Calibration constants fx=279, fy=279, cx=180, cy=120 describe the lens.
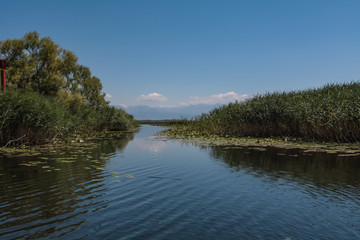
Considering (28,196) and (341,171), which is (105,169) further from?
(341,171)

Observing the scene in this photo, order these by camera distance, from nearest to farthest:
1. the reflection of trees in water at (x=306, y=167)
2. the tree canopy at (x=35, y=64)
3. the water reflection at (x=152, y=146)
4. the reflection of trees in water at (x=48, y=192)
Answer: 1. the reflection of trees in water at (x=48, y=192)
2. the reflection of trees in water at (x=306, y=167)
3. the water reflection at (x=152, y=146)
4. the tree canopy at (x=35, y=64)

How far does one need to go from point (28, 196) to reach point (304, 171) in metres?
8.95

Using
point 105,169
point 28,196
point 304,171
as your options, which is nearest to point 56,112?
point 105,169

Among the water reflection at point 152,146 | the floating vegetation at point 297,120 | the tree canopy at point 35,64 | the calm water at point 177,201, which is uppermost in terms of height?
the tree canopy at point 35,64

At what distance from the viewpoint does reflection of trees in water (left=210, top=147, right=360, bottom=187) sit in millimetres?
9031

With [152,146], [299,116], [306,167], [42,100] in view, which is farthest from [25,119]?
[299,116]

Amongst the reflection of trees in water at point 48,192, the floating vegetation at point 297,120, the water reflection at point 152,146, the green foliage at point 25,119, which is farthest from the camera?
the floating vegetation at point 297,120

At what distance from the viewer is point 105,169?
10344mm

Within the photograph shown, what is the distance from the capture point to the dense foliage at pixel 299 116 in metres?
19.3

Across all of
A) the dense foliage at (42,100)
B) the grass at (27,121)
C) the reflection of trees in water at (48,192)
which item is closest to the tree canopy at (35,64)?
the dense foliage at (42,100)

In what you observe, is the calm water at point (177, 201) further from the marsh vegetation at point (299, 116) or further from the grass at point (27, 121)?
the marsh vegetation at point (299, 116)

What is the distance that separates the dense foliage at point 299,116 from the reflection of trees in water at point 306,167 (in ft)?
19.9

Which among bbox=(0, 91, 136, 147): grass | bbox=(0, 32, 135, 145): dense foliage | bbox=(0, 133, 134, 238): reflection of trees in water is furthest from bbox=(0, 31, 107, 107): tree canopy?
bbox=(0, 133, 134, 238): reflection of trees in water

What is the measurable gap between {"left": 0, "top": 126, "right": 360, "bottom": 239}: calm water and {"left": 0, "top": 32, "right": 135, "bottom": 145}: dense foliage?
6566 millimetres
